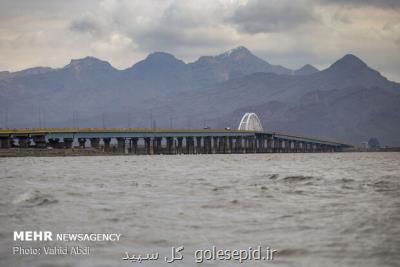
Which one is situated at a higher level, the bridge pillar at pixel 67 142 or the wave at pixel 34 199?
the bridge pillar at pixel 67 142

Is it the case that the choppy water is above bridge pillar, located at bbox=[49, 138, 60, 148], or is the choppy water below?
below

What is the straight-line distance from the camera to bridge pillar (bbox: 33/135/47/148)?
183 metres

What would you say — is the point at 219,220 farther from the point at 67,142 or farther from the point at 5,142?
the point at 67,142

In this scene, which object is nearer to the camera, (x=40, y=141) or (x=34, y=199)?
(x=34, y=199)

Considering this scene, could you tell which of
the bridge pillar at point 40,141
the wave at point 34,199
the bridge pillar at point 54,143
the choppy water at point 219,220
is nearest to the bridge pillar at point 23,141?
the bridge pillar at point 40,141

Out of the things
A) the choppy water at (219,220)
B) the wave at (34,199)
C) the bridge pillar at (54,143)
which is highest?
the bridge pillar at (54,143)

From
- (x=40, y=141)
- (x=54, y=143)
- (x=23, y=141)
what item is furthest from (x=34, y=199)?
(x=54, y=143)

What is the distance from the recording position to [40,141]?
184 m

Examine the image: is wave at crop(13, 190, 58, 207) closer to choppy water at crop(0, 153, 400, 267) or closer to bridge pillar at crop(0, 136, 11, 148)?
choppy water at crop(0, 153, 400, 267)

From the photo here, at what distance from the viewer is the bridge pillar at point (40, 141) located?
183 meters

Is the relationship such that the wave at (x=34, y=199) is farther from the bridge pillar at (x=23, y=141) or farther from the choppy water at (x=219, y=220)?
the bridge pillar at (x=23, y=141)

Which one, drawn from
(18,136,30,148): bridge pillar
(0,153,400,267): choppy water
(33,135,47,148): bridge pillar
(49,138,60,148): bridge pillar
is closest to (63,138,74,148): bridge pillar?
(49,138,60,148): bridge pillar

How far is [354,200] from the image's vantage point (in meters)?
41.5

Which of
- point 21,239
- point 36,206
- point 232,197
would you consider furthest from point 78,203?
point 21,239
